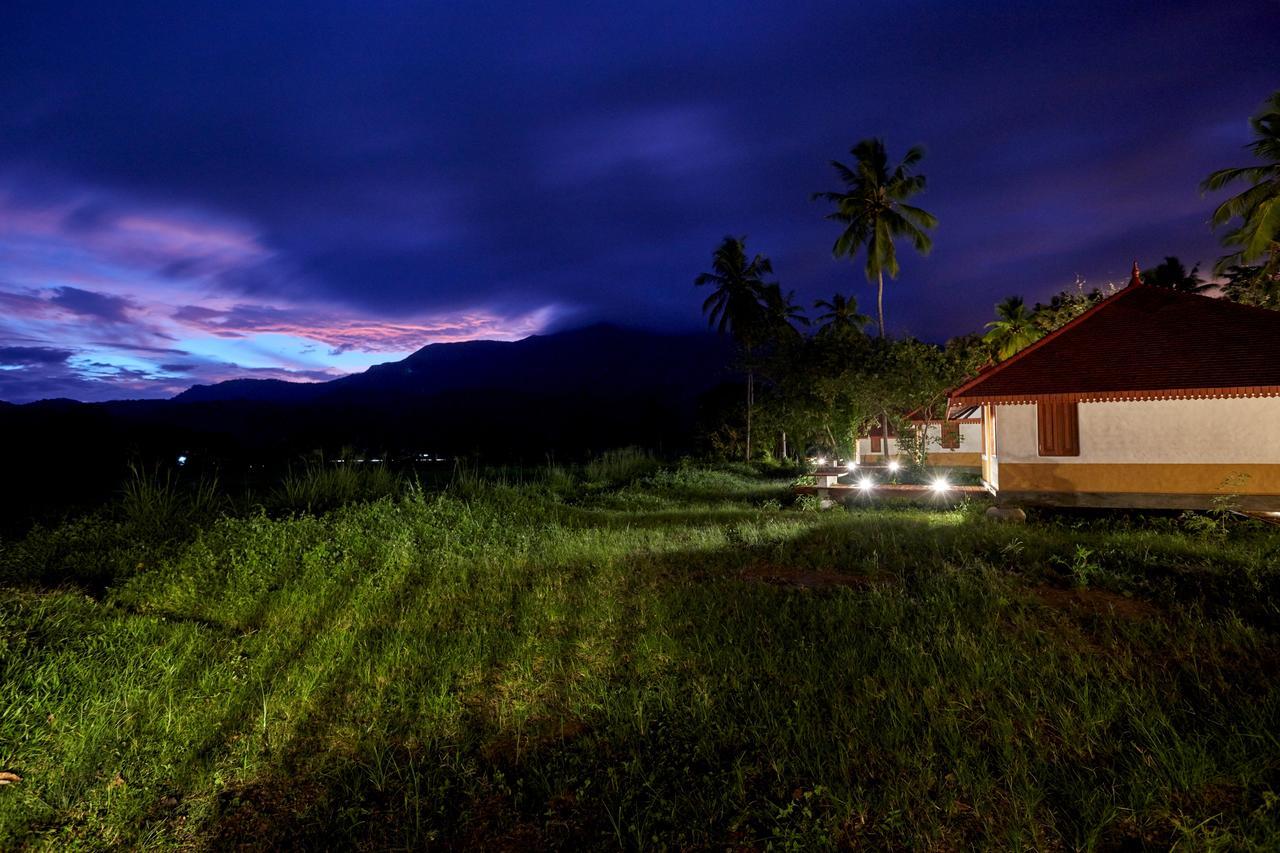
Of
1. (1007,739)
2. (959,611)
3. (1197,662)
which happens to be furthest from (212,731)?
(1197,662)

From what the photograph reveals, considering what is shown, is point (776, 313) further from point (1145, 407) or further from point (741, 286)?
point (1145, 407)

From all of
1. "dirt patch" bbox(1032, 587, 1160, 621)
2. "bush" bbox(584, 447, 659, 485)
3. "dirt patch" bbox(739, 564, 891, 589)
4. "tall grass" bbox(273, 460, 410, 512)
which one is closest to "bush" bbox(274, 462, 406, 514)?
"tall grass" bbox(273, 460, 410, 512)

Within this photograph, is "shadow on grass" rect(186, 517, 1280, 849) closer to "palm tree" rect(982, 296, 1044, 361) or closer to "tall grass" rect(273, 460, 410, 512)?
"tall grass" rect(273, 460, 410, 512)

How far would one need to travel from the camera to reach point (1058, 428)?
13.3m

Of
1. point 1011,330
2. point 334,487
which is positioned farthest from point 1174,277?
point 334,487

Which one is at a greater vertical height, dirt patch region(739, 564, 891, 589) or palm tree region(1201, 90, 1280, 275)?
palm tree region(1201, 90, 1280, 275)

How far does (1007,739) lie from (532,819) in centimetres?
235

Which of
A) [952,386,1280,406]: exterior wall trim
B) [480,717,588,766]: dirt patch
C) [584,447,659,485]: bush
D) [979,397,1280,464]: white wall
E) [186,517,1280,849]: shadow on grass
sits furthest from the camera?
[584,447,659,485]: bush

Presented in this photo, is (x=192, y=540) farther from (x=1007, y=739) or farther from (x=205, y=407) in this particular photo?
(x=205, y=407)

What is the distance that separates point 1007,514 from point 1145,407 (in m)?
3.57

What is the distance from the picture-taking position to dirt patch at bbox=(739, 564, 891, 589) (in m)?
6.32

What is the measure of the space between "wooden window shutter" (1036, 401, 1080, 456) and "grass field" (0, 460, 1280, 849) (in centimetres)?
687

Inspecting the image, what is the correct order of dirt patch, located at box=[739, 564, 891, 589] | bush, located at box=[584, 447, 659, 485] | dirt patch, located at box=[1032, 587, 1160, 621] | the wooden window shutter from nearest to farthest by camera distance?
dirt patch, located at box=[1032, 587, 1160, 621] < dirt patch, located at box=[739, 564, 891, 589] < the wooden window shutter < bush, located at box=[584, 447, 659, 485]

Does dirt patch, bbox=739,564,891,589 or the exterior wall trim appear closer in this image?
dirt patch, bbox=739,564,891,589
